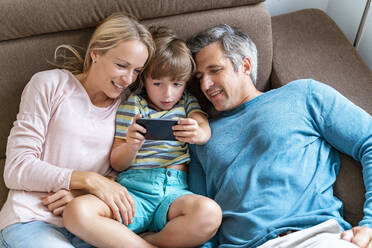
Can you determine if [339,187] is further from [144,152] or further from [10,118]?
[10,118]

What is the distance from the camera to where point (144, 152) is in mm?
1646

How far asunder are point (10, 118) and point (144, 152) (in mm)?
592

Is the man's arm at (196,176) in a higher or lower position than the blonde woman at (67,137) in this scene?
lower

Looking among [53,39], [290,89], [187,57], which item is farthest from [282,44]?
[53,39]

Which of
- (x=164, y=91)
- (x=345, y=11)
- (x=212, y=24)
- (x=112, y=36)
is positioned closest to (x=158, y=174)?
(x=164, y=91)

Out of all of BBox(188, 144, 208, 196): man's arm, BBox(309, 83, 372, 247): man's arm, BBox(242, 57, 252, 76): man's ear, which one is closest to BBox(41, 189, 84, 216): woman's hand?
BBox(188, 144, 208, 196): man's arm

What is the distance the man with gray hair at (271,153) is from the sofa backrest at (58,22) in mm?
95

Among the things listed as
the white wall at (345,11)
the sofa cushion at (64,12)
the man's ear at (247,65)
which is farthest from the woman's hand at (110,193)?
the white wall at (345,11)

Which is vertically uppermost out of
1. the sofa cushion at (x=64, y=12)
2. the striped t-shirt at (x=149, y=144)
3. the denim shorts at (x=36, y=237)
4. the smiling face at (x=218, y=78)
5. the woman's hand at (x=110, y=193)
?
the sofa cushion at (x=64, y=12)

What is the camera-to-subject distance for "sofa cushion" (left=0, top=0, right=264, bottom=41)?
154cm

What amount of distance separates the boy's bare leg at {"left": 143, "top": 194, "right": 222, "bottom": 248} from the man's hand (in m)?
0.43

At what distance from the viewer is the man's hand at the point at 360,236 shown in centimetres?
125

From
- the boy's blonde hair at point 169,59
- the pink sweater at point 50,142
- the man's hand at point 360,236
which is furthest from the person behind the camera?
the boy's blonde hair at point 169,59

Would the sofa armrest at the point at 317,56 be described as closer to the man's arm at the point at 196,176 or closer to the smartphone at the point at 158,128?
the man's arm at the point at 196,176
